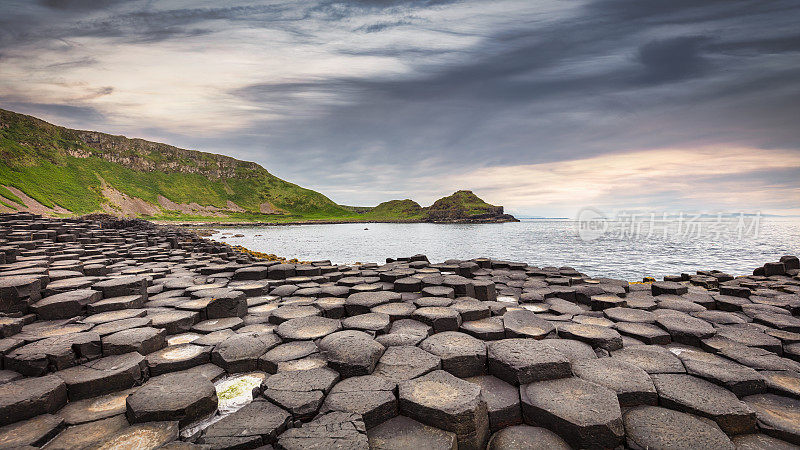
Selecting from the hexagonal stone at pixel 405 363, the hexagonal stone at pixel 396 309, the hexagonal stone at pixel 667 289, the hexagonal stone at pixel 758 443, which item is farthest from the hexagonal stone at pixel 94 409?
the hexagonal stone at pixel 667 289

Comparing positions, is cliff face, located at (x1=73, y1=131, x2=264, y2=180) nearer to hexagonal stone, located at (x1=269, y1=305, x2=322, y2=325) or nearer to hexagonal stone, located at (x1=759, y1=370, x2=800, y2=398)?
hexagonal stone, located at (x1=269, y1=305, x2=322, y2=325)

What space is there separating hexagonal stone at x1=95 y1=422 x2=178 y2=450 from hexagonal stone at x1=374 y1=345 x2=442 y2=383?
1.82 metres

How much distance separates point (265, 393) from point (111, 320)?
11.0ft

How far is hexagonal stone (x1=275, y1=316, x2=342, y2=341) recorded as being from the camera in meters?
4.57

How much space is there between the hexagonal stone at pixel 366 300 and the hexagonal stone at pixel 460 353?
1.69 meters

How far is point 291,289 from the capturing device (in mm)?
7367

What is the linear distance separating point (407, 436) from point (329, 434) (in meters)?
0.62

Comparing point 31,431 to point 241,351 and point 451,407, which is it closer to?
point 241,351

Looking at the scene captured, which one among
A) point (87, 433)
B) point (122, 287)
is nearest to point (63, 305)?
point (122, 287)

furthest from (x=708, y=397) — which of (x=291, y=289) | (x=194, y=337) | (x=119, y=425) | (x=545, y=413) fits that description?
(x=291, y=289)

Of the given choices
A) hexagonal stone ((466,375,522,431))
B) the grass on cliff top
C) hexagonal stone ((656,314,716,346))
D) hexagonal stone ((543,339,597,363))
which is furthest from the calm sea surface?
the grass on cliff top

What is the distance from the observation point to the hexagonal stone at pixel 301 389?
2.89m

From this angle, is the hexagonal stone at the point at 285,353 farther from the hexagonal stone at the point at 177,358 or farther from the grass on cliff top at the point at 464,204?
the grass on cliff top at the point at 464,204

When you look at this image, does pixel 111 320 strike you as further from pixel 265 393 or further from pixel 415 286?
pixel 415 286
